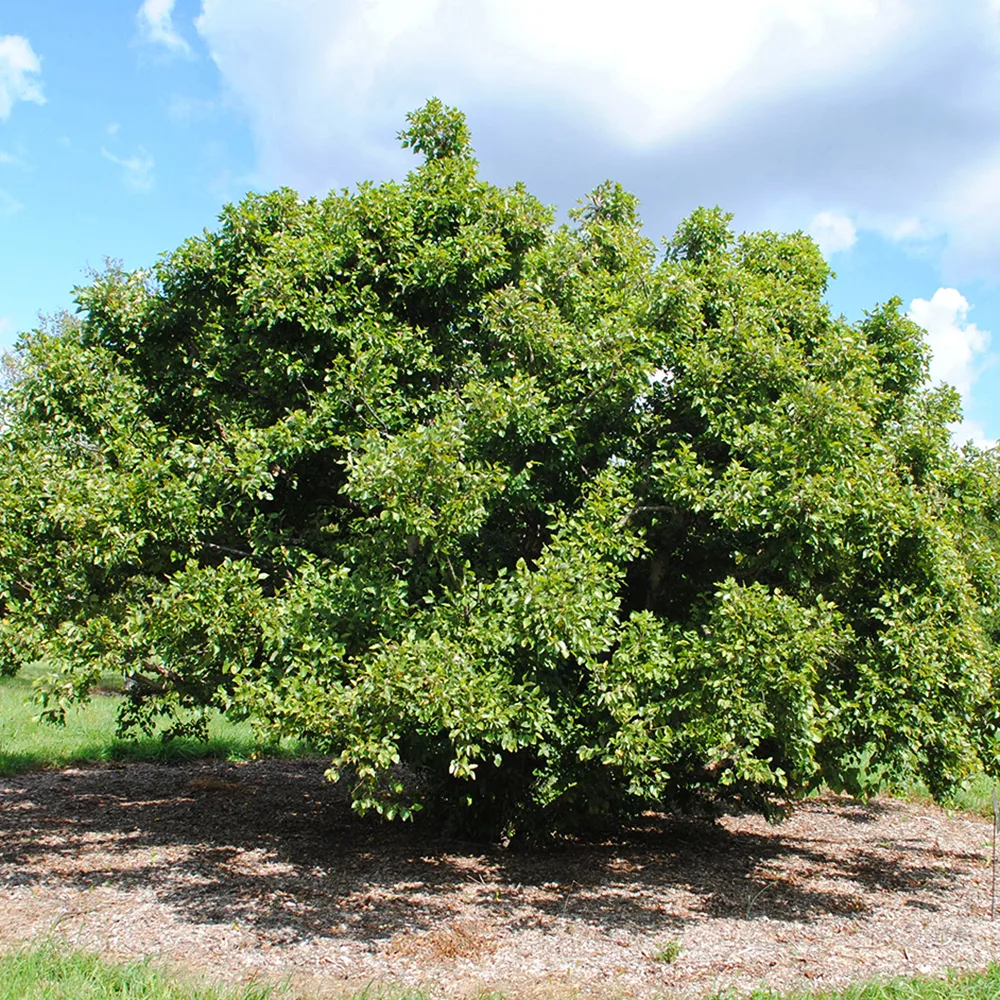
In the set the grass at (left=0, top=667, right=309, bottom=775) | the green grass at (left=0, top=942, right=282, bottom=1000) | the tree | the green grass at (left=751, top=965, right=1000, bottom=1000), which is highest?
the tree

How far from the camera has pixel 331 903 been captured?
795cm

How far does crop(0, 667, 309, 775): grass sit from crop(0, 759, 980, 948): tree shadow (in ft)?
7.67

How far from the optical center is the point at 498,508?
7.88 m

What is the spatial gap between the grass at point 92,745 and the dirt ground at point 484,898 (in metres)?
2.53

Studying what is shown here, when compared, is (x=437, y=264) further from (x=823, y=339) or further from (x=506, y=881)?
(x=506, y=881)

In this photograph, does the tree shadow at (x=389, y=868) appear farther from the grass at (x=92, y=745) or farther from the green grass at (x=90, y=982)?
the grass at (x=92, y=745)

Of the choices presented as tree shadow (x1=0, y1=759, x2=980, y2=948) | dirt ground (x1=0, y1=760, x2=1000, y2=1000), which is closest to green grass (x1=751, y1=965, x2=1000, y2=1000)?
dirt ground (x1=0, y1=760, x2=1000, y2=1000)

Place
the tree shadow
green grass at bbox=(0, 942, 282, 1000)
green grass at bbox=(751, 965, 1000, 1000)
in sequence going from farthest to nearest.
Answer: the tree shadow → green grass at bbox=(751, 965, 1000, 1000) → green grass at bbox=(0, 942, 282, 1000)

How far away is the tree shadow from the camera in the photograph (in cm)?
778

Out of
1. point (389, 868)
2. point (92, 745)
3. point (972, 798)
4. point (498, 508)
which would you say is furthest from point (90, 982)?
point (972, 798)

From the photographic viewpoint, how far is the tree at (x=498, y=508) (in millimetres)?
6488

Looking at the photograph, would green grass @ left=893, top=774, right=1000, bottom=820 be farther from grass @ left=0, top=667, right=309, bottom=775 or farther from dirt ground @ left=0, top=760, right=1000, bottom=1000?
grass @ left=0, top=667, right=309, bottom=775

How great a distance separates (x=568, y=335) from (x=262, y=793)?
30.1ft

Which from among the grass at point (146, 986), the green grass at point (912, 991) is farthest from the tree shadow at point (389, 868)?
the green grass at point (912, 991)
